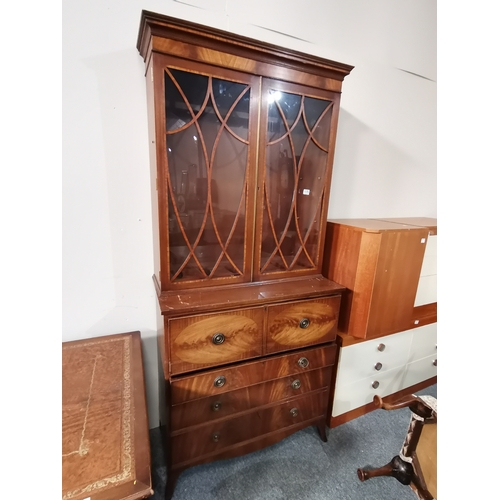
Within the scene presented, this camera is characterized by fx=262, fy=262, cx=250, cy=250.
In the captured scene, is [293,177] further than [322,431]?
No

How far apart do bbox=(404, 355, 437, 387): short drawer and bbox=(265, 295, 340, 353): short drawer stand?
903mm

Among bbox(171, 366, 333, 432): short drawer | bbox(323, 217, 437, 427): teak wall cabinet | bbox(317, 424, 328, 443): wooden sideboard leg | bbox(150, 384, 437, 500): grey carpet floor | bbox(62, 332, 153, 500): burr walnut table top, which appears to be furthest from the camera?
bbox(317, 424, 328, 443): wooden sideboard leg

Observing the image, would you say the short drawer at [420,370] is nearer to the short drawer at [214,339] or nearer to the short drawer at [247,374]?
the short drawer at [247,374]

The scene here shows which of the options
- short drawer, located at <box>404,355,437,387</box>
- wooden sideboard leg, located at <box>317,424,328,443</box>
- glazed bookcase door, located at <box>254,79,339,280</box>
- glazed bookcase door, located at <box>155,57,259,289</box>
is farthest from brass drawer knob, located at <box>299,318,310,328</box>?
short drawer, located at <box>404,355,437,387</box>

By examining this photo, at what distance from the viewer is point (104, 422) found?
34.1 inches

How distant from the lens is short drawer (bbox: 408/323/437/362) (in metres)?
1.79

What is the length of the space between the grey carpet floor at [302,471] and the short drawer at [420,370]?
0.36m

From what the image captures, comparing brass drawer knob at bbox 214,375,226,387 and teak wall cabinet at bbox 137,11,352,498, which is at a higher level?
teak wall cabinet at bbox 137,11,352,498

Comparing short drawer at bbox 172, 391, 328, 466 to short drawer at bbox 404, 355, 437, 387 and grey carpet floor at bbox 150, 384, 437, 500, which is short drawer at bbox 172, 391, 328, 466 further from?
short drawer at bbox 404, 355, 437, 387

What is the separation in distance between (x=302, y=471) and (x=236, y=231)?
51.3 inches

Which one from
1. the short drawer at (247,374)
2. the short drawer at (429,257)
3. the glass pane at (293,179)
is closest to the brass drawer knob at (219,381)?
the short drawer at (247,374)

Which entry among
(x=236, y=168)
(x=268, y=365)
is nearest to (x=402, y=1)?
(x=236, y=168)

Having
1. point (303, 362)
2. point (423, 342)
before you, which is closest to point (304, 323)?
point (303, 362)

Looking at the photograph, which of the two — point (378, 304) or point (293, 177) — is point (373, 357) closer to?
point (378, 304)
